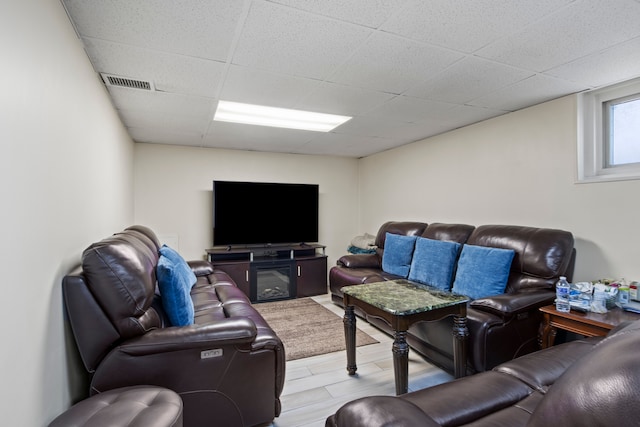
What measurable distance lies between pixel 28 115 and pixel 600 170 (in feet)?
12.5

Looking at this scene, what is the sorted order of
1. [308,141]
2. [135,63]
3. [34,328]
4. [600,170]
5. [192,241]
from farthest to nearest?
1. [192,241]
2. [308,141]
3. [600,170]
4. [135,63]
5. [34,328]

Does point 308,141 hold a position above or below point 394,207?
above

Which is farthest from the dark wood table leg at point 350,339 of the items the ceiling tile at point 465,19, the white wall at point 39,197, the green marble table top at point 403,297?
the ceiling tile at point 465,19

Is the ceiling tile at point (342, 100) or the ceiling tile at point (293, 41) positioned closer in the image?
the ceiling tile at point (293, 41)

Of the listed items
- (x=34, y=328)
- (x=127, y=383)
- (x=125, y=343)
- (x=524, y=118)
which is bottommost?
(x=127, y=383)

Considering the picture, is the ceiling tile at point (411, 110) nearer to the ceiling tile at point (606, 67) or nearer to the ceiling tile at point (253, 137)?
the ceiling tile at point (606, 67)

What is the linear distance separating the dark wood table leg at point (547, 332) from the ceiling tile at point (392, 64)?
193 centimetres

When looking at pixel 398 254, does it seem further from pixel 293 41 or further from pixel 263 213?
pixel 293 41

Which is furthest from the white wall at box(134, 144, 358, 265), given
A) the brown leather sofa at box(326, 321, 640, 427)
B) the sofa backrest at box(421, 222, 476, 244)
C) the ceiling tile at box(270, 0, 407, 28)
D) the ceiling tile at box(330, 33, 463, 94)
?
the brown leather sofa at box(326, 321, 640, 427)

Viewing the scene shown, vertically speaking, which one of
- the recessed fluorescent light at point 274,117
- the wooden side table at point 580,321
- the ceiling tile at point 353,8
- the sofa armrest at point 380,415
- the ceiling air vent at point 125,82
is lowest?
the wooden side table at point 580,321

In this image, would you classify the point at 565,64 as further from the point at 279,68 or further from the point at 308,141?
the point at 308,141

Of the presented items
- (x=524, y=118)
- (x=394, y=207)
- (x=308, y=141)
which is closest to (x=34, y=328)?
(x=308, y=141)

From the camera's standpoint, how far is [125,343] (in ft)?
4.92

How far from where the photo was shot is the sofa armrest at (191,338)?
1509mm
